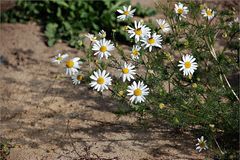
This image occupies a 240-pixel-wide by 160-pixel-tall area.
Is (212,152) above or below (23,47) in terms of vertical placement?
below

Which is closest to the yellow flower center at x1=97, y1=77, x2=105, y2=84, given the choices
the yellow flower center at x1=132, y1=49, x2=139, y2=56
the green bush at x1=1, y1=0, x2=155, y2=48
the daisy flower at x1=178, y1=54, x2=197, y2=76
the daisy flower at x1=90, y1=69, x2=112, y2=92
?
the daisy flower at x1=90, y1=69, x2=112, y2=92

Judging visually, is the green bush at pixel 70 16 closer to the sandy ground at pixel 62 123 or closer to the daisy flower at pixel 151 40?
the sandy ground at pixel 62 123

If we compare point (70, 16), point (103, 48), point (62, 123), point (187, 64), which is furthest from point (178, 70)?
point (70, 16)

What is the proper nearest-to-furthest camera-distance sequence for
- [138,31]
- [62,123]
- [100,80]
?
1. [100,80]
2. [138,31]
3. [62,123]

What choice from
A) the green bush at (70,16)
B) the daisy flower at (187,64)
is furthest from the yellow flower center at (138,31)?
the green bush at (70,16)

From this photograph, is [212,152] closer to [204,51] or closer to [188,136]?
[188,136]

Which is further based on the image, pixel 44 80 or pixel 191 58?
pixel 44 80

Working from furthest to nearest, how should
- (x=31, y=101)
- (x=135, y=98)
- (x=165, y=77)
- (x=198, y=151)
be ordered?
(x=31, y=101) → (x=198, y=151) → (x=165, y=77) → (x=135, y=98)

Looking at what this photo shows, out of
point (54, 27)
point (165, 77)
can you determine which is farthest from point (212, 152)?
point (54, 27)

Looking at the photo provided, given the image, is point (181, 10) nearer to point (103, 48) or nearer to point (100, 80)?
point (103, 48)
